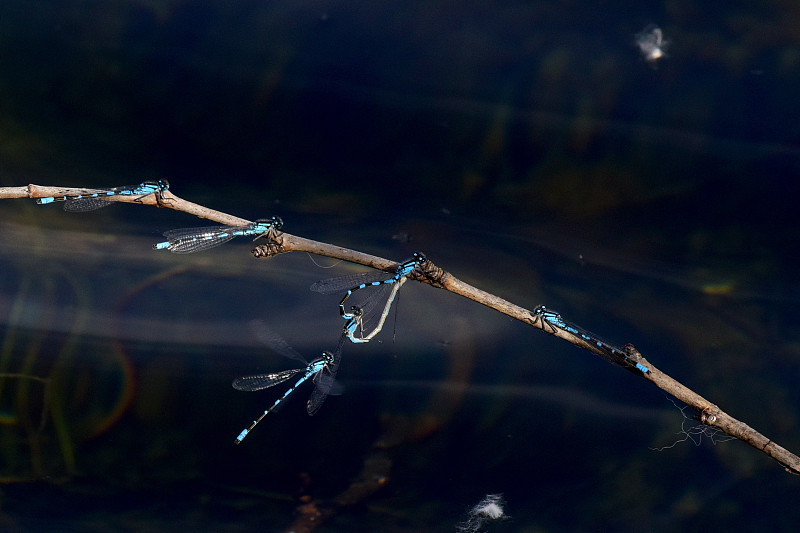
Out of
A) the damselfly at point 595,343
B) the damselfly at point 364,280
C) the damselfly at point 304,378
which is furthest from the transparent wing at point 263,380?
the damselfly at point 595,343

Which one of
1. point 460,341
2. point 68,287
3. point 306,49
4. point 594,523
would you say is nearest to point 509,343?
point 460,341

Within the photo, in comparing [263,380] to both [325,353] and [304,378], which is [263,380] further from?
[325,353]

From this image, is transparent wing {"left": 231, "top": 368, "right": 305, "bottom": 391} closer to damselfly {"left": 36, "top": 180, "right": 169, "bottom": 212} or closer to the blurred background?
the blurred background

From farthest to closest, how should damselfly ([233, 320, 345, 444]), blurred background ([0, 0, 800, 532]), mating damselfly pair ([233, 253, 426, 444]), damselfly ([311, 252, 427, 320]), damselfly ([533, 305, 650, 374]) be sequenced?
damselfly ([233, 320, 345, 444]) < blurred background ([0, 0, 800, 532]) < mating damselfly pair ([233, 253, 426, 444]) < damselfly ([533, 305, 650, 374]) < damselfly ([311, 252, 427, 320])

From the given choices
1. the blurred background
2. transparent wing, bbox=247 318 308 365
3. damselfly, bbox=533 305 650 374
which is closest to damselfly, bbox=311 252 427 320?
damselfly, bbox=533 305 650 374

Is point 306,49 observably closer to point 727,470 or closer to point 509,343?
point 509,343
